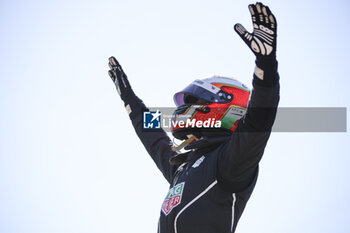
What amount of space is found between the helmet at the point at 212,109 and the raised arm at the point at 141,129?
56 centimetres

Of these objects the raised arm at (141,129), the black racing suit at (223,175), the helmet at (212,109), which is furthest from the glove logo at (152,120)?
the black racing suit at (223,175)

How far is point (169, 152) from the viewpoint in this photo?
630 cm

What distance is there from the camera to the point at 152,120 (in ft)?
23.1

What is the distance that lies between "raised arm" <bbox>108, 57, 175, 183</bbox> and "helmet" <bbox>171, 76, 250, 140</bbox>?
0.56m

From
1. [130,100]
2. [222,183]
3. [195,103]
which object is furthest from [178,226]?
[130,100]

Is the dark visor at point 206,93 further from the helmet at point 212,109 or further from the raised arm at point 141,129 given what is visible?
the raised arm at point 141,129

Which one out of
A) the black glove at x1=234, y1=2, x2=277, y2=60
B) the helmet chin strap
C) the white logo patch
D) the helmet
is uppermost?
the black glove at x1=234, y1=2, x2=277, y2=60

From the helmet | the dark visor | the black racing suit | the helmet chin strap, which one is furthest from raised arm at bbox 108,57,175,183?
the dark visor

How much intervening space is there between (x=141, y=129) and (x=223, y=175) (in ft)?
9.09

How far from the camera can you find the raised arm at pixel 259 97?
394 centimetres

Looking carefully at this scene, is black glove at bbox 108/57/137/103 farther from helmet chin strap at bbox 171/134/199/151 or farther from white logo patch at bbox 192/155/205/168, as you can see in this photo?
white logo patch at bbox 192/155/205/168

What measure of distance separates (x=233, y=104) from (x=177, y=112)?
2.41ft

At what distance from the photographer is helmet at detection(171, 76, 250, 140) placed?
5309mm

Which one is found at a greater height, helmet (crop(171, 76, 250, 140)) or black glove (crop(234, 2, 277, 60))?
black glove (crop(234, 2, 277, 60))
